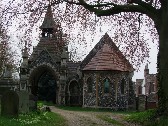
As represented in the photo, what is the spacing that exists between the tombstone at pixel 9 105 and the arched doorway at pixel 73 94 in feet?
75.3

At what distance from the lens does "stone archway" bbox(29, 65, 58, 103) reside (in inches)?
1619

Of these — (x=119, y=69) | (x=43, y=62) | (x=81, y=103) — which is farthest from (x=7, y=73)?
(x=119, y=69)

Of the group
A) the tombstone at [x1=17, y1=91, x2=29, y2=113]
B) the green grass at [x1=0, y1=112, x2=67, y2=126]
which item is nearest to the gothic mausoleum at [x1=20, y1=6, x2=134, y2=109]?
the tombstone at [x1=17, y1=91, x2=29, y2=113]

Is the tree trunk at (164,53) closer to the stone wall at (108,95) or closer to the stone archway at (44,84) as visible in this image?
the stone wall at (108,95)

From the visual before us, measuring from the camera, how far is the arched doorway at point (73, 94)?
126 ft

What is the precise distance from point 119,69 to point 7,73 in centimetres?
1173

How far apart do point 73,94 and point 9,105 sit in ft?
77.9

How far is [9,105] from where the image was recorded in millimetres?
15484

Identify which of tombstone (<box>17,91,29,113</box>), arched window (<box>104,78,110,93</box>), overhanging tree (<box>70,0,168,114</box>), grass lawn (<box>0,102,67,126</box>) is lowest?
grass lawn (<box>0,102,67,126</box>)

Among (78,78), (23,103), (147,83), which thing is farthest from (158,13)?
(147,83)

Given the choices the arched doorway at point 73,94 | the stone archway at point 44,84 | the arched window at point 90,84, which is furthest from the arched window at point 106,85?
the stone archway at point 44,84

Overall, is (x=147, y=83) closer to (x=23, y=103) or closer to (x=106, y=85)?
(x=106, y=85)

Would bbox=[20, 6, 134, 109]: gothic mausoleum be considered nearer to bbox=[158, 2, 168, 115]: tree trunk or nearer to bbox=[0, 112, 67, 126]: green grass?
bbox=[0, 112, 67, 126]: green grass

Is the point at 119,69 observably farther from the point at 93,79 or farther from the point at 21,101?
the point at 21,101
